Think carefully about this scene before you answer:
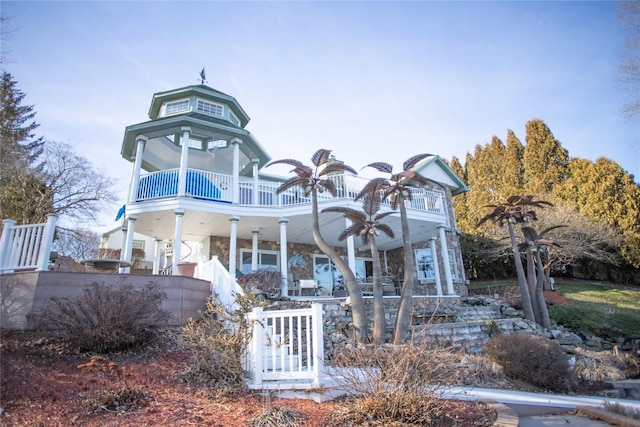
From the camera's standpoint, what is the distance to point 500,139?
87.7ft

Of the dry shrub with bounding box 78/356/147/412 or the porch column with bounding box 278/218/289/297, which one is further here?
the porch column with bounding box 278/218/289/297

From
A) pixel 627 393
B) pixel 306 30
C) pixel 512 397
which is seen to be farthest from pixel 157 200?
pixel 627 393

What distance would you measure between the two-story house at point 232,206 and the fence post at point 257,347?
5789 mm

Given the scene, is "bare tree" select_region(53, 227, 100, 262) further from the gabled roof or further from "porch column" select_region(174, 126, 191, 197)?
the gabled roof

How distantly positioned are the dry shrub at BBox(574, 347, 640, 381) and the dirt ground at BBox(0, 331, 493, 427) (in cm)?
534

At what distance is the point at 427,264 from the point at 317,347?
43.8ft

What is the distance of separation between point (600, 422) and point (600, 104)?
363 inches

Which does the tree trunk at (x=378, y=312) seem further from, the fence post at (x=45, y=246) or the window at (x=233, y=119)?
the window at (x=233, y=119)

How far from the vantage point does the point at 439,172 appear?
18422 mm

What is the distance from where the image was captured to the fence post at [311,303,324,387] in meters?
4.73

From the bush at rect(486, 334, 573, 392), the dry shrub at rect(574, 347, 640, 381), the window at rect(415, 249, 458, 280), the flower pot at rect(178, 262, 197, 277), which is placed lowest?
the dry shrub at rect(574, 347, 640, 381)

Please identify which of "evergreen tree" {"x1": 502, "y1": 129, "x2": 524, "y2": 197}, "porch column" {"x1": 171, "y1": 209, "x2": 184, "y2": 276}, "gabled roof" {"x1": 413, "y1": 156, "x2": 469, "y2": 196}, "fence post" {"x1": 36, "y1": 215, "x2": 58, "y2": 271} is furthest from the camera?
"evergreen tree" {"x1": 502, "y1": 129, "x2": 524, "y2": 197}

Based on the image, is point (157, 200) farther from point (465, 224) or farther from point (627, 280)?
point (627, 280)

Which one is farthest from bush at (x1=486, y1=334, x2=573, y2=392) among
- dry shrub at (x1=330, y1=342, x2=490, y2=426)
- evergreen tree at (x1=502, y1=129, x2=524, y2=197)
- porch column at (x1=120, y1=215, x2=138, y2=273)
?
evergreen tree at (x1=502, y1=129, x2=524, y2=197)
